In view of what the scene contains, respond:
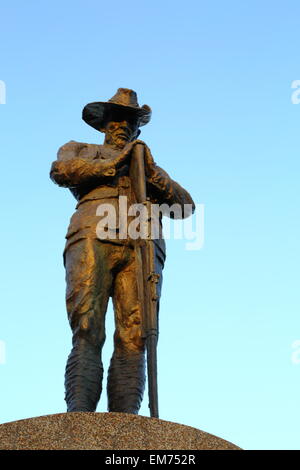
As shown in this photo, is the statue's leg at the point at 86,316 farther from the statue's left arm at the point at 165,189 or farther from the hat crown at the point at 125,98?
the hat crown at the point at 125,98

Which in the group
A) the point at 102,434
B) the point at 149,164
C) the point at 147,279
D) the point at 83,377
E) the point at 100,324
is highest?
the point at 149,164

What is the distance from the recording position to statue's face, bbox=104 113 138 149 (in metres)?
10.6

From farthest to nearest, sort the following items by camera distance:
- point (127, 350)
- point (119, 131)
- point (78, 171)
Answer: point (119, 131), point (78, 171), point (127, 350)

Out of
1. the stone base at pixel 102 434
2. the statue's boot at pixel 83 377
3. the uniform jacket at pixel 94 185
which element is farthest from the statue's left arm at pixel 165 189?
the stone base at pixel 102 434

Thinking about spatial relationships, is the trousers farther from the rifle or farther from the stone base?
the stone base

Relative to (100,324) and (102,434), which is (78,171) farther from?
(102,434)

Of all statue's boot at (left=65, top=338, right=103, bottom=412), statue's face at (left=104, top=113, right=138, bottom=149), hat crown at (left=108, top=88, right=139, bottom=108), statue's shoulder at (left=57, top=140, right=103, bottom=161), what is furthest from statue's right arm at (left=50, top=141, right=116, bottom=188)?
statue's boot at (left=65, top=338, right=103, bottom=412)

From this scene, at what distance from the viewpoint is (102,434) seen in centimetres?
739

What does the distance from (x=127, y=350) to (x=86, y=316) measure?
54 cm

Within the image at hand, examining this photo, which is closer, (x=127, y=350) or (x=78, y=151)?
(x=127, y=350)

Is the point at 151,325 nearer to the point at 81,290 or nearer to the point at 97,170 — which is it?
the point at 81,290

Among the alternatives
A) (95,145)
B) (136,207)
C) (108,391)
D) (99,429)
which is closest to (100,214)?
(136,207)

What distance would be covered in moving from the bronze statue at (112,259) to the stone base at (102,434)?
1.07 m

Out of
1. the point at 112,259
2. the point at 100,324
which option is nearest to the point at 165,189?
the point at 112,259
